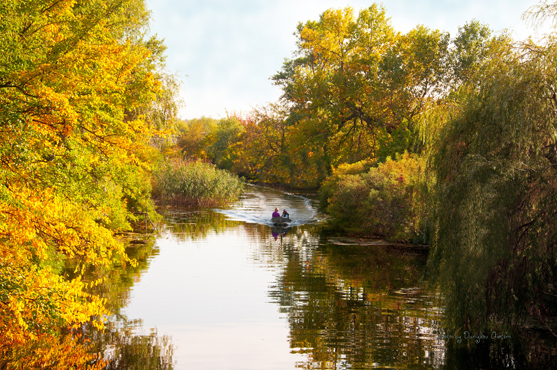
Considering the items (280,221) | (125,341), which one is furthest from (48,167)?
(280,221)

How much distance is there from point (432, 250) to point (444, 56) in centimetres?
2474

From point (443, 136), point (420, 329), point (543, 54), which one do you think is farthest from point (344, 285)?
point (543, 54)

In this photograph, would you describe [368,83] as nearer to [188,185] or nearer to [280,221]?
[280,221]

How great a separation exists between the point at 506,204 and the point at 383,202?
16.8 m

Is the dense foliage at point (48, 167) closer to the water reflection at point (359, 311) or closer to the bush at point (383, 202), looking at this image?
the water reflection at point (359, 311)

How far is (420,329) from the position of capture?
12594mm

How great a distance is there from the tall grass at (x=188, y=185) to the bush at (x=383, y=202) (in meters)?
13.3

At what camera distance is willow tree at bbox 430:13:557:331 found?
9.46 metres

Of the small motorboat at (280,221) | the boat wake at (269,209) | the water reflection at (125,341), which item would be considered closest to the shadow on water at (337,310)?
the water reflection at (125,341)

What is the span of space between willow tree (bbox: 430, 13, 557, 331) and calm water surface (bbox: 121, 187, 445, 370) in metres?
1.84

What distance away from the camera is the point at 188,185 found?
39281mm

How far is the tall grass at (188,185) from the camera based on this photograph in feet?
128

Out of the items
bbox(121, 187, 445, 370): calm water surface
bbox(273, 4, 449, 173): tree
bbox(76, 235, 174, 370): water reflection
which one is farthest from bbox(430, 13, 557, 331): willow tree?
bbox(273, 4, 449, 173): tree

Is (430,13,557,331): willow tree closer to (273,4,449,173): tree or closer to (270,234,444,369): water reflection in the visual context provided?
(270,234,444,369): water reflection
